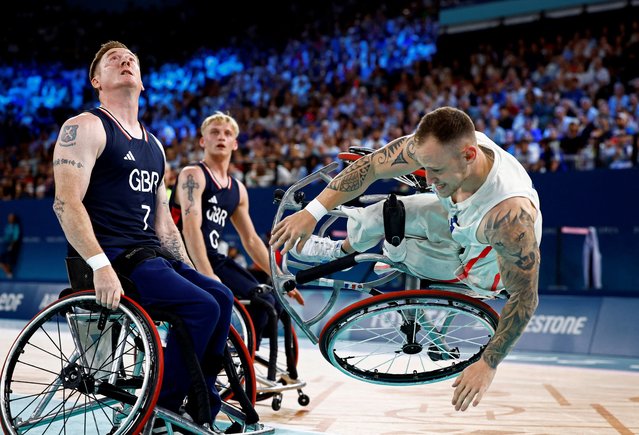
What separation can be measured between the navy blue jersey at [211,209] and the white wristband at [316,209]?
8.42 feet

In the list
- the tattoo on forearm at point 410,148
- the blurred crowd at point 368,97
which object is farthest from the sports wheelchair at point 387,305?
the blurred crowd at point 368,97

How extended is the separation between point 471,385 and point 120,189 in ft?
6.82

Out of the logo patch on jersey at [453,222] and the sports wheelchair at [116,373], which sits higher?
the logo patch on jersey at [453,222]

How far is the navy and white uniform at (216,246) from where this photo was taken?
19.6ft

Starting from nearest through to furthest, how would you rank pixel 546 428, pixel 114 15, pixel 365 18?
pixel 546 428, pixel 365 18, pixel 114 15

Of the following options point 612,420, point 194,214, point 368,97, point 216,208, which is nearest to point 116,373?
point 194,214

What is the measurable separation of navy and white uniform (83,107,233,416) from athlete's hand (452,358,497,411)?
52.9 inches

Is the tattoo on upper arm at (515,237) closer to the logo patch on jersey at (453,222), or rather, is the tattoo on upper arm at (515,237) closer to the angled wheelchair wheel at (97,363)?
the logo patch on jersey at (453,222)

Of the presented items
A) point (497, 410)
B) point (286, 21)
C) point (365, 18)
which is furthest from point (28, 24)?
point (497, 410)

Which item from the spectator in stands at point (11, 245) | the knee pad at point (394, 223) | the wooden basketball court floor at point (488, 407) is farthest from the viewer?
the spectator in stands at point (11, 245)

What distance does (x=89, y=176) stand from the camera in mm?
3861

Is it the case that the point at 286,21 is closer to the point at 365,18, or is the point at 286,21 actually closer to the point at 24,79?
the point at 365,18

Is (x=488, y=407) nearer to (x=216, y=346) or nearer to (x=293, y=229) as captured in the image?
(x=216, y=346)

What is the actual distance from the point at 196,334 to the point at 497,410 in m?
3.12
